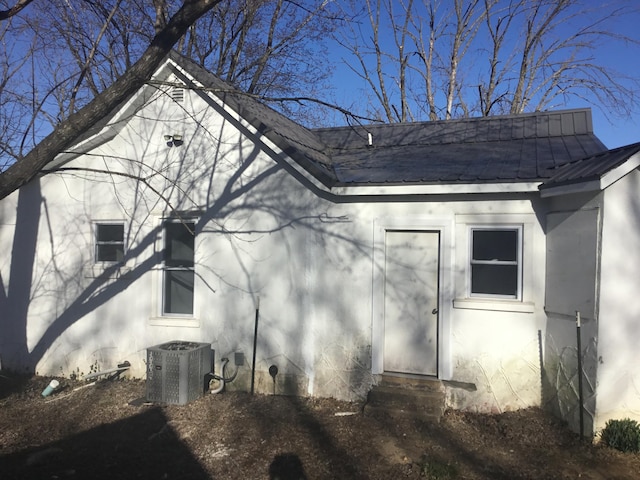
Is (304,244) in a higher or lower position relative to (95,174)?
lower

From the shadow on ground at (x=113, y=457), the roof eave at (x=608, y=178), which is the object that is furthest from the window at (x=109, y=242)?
the roof eave at (x=608, y=178)

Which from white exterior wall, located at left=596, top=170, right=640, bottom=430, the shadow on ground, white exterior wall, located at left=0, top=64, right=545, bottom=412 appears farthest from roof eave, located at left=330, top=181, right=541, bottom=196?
the shadow on ground

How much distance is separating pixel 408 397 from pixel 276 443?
1.90 meters

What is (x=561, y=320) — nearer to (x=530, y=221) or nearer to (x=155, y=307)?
(x=530, y=221)

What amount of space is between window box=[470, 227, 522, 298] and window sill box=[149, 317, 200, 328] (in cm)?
435

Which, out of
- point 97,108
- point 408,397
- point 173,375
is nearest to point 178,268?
point 173,375

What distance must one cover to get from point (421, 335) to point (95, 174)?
20.4 ft

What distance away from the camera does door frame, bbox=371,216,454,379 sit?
6641 mm

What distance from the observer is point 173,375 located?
679 cm

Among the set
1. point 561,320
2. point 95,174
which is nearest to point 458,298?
point 561,320

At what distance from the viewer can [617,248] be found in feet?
17.7

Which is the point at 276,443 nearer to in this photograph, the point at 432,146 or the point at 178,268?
the point at 178,268

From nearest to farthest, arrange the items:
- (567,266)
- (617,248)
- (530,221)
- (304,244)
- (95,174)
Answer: (617,248) < (567,266) < (530,221) < (304,244) < (95,174)

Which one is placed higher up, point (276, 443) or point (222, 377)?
point (222, 377)
